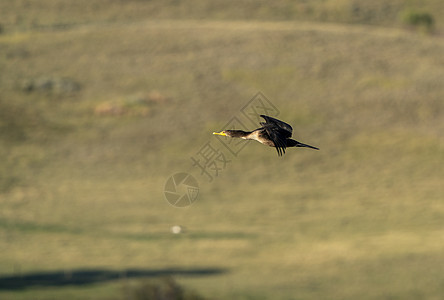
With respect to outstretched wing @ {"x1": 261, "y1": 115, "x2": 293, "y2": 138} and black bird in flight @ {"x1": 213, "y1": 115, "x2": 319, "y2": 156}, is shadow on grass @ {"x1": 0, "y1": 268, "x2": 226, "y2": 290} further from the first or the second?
outstretched wing @ {"x1": 261, "y1": 115, "x2": 293, "y2": 138}

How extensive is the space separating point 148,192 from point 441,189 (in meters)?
26.5

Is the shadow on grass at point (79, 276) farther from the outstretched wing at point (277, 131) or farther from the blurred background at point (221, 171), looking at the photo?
the outstretched wing at point (277, 131)

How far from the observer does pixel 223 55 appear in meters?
101

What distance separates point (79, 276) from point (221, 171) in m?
29.3

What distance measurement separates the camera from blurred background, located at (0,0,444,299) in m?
50.6

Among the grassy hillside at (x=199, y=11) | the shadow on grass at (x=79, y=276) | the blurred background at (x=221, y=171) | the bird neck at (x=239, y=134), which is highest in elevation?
the grassy hillside at (x=199, y=11)

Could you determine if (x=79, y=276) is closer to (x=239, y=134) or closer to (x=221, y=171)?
(x=221, y=171)

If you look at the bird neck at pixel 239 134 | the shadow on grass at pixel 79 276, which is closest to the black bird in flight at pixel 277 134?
the bird neck at pixel 239 134

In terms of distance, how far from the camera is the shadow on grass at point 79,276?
4894 cm

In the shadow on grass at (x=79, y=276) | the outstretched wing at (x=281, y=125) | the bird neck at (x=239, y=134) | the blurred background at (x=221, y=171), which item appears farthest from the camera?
the blurred background at (x=221, y=171)

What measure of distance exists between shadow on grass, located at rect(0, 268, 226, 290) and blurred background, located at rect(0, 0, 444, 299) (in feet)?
0.58

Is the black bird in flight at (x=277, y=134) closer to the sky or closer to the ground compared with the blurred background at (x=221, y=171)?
closer to the ground

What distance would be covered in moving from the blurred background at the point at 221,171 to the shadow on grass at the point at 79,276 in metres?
0.18

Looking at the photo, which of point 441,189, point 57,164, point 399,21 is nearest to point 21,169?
point 57,164
